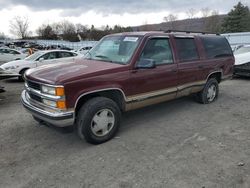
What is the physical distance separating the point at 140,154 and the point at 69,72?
1764 millimetres

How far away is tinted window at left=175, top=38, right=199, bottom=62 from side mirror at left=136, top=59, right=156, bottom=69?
1.28 meters

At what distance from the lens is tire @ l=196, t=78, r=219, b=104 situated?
6691 millimetres

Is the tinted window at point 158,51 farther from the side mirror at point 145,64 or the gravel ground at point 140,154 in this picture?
the gravel ground at point 140,154

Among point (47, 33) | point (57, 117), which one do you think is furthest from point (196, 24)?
point (57, 117)

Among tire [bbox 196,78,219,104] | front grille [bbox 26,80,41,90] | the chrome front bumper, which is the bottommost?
tire [bbox 196,78,219,104]

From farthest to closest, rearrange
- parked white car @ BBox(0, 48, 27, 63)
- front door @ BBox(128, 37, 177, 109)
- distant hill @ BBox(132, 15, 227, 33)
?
distant hill @ BBox(132, 15, 227, 33) < parked white car @ BBox(0, 48, 27, 63) < front door @ BBox(128, 37, 177, 109)

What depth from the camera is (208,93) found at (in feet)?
22.4

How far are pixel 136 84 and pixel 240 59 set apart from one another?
8162 mm

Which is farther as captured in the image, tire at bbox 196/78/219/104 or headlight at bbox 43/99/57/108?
tire at bbox 196/78/219/104

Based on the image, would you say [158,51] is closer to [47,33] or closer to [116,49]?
[116,49]

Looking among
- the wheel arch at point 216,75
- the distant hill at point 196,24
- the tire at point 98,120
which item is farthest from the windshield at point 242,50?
the distant hill at point 196,24

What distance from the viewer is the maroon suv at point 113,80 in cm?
388

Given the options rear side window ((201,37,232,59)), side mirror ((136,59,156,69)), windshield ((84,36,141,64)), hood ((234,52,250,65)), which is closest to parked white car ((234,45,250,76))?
hood ((234,52,250,65))

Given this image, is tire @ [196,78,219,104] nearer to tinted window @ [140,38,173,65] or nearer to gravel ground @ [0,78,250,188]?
gravel ground @ [0,78,250,188]
